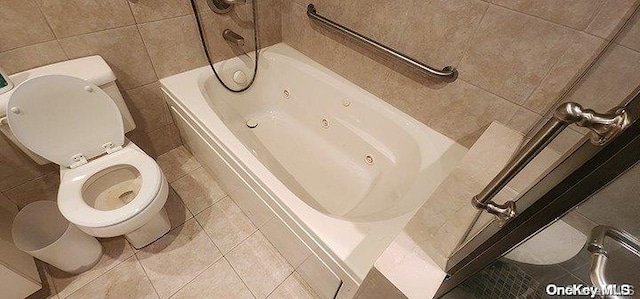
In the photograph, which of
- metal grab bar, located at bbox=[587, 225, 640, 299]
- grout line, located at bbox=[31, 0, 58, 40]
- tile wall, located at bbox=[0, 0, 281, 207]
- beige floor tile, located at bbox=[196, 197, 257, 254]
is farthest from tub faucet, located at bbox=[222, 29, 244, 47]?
metal grab bar, located at bbox=[587, 225, 640, 299]

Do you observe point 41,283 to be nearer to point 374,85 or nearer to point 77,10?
point 77,10

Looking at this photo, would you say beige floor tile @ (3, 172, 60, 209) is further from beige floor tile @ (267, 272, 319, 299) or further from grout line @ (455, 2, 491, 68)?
grout line @ (455, 2, 491, 68)

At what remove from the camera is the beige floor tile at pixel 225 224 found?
4.48 feet

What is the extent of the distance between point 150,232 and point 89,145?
1.52 ft

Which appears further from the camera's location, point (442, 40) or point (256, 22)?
point (256, 22)

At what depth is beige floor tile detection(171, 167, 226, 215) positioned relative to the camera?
4.90 ft

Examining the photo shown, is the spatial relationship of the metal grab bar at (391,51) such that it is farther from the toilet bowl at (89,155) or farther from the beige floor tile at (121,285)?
the beige floor tile at (121,285)

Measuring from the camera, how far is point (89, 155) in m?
1.18

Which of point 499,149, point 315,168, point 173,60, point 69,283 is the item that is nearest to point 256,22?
point 173,60

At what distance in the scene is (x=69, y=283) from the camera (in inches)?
46.1

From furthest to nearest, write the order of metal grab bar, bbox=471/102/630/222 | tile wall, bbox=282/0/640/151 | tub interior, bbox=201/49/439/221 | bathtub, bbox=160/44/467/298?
tub interior, bbox=201/49/439/221 → bathtub, bbox=160/44/467/298 → tile wall, bbox=282/0/640/151 → metal grab bar, bbox=471/102/630/222

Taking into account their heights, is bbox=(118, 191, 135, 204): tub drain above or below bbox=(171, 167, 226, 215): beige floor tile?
above

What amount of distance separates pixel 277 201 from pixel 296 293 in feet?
1.71

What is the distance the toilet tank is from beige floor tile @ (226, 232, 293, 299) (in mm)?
848
